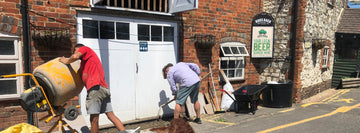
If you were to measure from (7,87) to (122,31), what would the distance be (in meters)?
2.43

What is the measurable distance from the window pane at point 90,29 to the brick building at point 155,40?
0.07ft

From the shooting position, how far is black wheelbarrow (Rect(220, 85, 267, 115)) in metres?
6.10

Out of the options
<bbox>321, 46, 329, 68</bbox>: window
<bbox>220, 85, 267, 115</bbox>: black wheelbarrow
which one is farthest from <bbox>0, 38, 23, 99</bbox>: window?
<bbox>321, 46, 329, 68</bbox>: window

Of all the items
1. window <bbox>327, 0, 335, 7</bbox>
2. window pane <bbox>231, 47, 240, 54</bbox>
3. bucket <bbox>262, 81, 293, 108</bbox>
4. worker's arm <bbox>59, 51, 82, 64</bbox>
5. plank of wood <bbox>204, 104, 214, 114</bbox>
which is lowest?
plank of wood <bbox>204, 104, 214, 114</bbox>

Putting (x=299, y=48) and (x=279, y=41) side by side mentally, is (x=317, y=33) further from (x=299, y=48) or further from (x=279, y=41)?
(x=279, y=41)

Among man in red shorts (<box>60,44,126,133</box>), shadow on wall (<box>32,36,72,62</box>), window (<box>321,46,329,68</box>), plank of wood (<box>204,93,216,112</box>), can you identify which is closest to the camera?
man in red shorts (<box>60,44,126,133</box>)

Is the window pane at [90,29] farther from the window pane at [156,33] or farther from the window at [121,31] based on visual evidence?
the window pane at [156,33]

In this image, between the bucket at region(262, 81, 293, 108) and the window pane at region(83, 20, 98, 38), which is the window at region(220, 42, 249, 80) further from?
the window pane at region(83, 20, 98, 38)

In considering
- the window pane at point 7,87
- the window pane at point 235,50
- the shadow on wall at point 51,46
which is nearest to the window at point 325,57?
the window pane at point 235,50

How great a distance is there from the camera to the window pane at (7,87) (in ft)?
13.5

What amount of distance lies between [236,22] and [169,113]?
3.58 metres

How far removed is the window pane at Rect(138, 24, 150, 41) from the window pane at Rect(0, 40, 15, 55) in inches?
98.2

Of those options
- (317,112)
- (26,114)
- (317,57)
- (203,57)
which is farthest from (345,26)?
(26,114)

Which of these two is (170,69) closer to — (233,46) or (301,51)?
(233,46)
